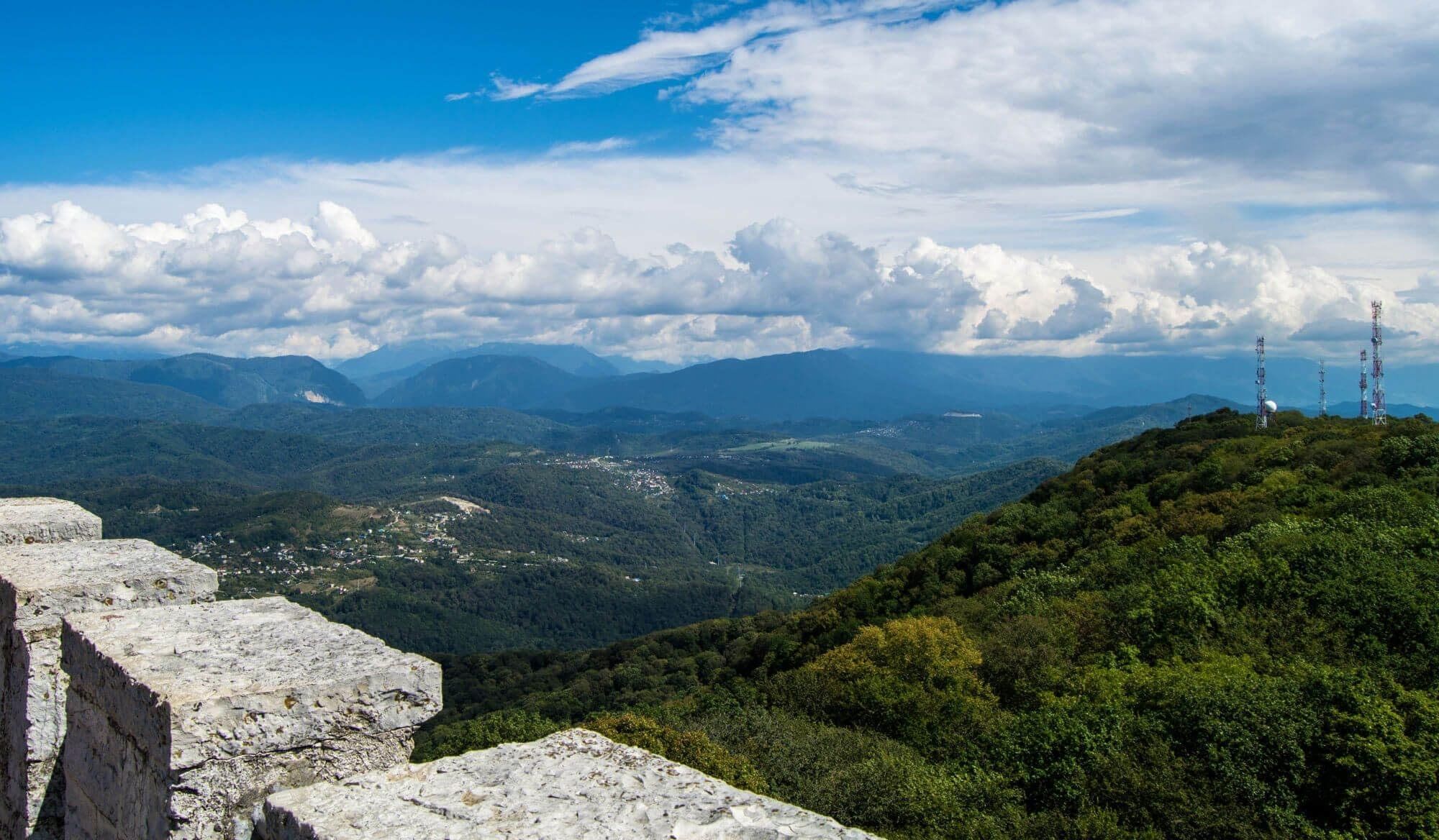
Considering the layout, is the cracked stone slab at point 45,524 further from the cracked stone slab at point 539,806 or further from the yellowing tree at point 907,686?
the yellowing tree at point 907,686

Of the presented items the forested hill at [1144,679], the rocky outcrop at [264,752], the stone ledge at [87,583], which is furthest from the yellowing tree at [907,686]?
the rocky outcrop at [264,752]

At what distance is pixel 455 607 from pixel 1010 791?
150056mm

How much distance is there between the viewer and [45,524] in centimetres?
761

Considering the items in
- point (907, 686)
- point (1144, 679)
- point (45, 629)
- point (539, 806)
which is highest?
point (45, 629)

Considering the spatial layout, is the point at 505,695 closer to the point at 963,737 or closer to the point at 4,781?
the point at 963,737

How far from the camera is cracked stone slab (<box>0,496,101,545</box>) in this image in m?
7.49

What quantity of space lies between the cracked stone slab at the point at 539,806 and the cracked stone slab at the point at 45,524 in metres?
5.26

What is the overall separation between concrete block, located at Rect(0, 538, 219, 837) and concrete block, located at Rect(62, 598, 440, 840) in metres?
0.38

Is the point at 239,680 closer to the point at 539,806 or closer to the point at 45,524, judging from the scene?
the point at 539,806

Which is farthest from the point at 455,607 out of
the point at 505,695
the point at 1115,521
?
the point at 1115,521

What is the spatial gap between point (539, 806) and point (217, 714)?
164 centimetres

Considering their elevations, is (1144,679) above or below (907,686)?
above

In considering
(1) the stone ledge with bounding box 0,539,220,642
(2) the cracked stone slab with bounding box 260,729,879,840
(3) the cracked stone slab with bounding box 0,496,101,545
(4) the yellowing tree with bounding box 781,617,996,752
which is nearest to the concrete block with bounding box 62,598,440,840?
(2) the cracked stone slab with bounding box 260,729,879,840

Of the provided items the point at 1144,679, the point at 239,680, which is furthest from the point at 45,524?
the point at 1144,679
